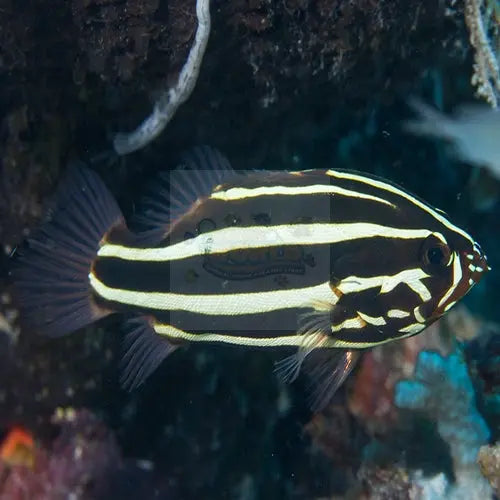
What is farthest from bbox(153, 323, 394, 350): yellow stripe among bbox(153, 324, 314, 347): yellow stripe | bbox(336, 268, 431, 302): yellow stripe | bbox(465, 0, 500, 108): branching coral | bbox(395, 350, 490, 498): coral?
bbox(465, 0, 500, 108): branching coral

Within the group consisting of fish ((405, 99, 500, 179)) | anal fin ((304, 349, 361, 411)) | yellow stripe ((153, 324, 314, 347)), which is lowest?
fish ((405, 99, 500, 179))

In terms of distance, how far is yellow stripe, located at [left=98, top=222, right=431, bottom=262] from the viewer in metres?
2.03

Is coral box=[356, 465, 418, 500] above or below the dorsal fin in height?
below

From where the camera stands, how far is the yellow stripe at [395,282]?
2057 mm

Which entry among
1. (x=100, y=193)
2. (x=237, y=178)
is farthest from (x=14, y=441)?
(x=237, y=178)

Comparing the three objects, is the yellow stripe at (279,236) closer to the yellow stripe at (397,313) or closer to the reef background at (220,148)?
the yellow stripe at (397,313)

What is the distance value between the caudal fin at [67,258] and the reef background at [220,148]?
388 mm

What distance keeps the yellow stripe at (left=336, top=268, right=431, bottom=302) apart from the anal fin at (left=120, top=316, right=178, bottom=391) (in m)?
0.75

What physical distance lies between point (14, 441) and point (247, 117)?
1979mm

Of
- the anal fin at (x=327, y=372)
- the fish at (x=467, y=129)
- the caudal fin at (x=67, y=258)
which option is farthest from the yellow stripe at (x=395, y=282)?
the fish at (x=467, y=129)

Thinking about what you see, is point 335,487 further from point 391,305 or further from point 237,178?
point 237,178

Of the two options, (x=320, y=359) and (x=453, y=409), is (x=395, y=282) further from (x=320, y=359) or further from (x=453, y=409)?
(x=453, y=409)

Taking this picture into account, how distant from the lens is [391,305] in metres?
2.07

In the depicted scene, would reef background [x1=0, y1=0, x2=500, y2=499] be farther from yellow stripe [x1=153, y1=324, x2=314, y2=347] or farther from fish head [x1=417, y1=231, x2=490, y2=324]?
fish head [x1=417, y1=231, x2=490, y2=324]
